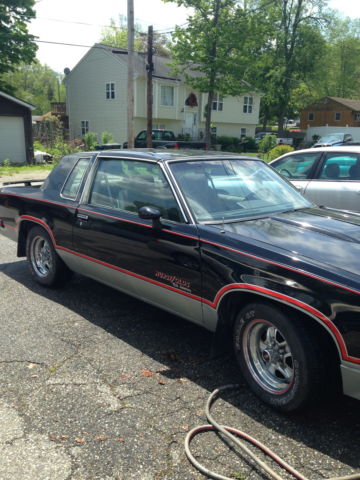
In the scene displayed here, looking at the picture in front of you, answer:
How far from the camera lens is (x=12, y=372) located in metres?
3.64

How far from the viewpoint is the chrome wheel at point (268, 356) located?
3119mm

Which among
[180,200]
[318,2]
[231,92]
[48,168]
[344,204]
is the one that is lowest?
[48,168]

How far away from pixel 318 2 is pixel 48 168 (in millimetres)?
38471

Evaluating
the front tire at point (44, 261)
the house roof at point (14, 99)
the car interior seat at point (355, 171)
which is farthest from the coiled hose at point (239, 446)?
the house roof at point (14, 99)

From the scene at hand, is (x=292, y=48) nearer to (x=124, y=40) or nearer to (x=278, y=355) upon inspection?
(x=124, y=40)

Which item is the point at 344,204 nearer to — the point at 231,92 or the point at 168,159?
the point at 168,159

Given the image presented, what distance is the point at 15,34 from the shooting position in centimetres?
3188

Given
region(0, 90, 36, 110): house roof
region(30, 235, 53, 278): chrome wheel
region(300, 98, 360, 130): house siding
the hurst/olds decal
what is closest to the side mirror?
the hurst/olds decal

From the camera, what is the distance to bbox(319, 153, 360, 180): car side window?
6941 millimetres

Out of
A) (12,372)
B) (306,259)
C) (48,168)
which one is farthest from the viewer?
(48,168)

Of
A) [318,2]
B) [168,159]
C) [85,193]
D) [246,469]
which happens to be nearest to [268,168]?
[168,159]

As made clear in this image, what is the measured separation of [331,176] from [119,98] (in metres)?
32.9

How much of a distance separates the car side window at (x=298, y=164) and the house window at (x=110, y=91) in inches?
1296

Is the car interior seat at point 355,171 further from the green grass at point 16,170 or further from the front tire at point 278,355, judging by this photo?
the green grass at point 16,170
